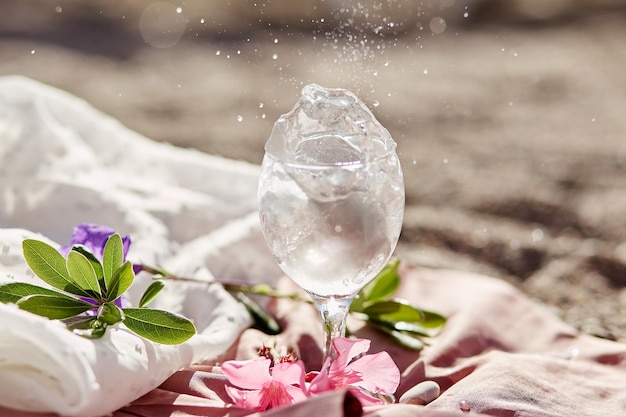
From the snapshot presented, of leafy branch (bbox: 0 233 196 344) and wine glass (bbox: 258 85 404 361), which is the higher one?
wine glass (bbox: 258 85 404 361)

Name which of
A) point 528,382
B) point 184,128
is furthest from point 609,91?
point 528,382

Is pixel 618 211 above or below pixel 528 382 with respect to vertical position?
below

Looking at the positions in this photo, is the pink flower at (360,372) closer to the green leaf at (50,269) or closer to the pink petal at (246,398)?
the pink petal at (246,398)

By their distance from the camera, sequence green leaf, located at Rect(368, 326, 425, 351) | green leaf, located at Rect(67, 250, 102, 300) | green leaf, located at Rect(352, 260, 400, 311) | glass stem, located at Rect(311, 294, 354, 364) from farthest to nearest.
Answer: green leaf, located at Rect(352, 260, 400, 311), green leaf, located at Rect(368, 326, 425, 351), glass stem, located at Rect(311, 294, 354, 364), green leaf, located at Rect(67, 250, 102, 300)

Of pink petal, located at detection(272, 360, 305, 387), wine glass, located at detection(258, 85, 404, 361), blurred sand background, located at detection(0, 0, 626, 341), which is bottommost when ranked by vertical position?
blurred sand background, located at detection(0, 0, 626, 341)

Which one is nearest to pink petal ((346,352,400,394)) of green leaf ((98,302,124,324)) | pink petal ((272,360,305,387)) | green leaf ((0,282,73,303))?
pink petal ((272,360,305,387))

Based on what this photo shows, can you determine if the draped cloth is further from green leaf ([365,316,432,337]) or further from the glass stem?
the glass stem

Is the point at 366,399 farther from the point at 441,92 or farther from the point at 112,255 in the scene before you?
the point at 441,92

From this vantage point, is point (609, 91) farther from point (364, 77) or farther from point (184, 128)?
point (364, 77)
